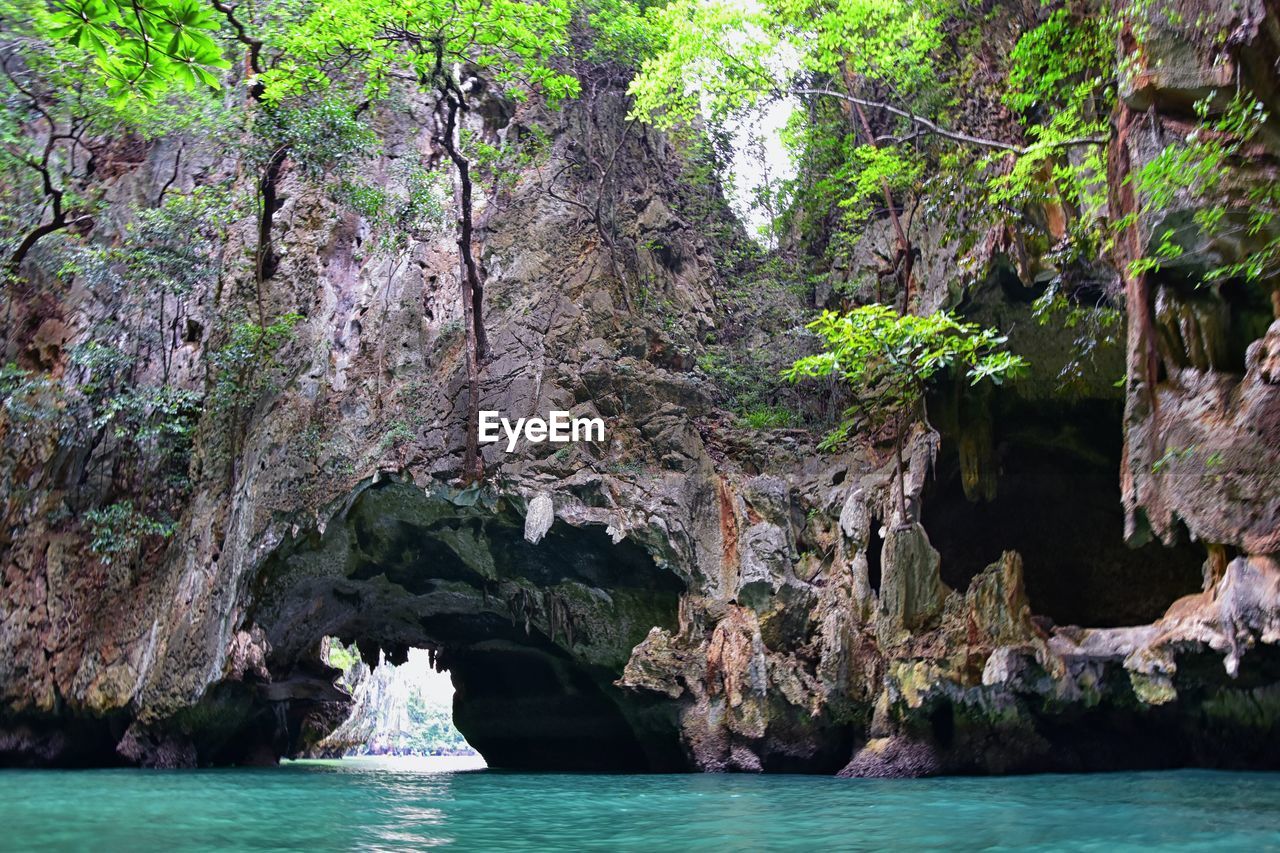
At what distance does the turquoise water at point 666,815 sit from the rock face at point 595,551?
1.43 m

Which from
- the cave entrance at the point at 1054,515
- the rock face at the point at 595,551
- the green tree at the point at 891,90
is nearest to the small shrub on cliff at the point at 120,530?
the rock face at the point at 595,551

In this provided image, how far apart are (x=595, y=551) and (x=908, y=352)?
16.9 ft

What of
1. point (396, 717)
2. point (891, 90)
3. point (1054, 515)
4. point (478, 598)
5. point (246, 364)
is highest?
point (891, 90)

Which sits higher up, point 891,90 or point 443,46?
point 891,90

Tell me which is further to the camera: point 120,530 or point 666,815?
point 120,530

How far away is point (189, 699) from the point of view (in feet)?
37.6

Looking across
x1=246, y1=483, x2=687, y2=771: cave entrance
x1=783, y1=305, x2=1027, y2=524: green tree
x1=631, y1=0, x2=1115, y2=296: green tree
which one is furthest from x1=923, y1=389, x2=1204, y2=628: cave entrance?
x1=246, y1=483, x2=687, y2=771: cave entrance

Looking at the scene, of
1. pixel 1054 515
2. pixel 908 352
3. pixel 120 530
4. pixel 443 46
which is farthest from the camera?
pixel 1054 515

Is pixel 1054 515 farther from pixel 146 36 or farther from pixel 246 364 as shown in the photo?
pixel 146 36

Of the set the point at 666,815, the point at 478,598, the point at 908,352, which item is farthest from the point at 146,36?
the point at 478,598

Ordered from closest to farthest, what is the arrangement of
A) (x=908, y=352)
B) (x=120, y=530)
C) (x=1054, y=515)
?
(x=908, y=352) → (x=120, y=530) → (x=1054, y=515)

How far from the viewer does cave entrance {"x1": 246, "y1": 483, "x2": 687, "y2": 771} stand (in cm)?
1221

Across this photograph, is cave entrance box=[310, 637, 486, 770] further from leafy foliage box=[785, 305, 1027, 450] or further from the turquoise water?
leafy foliage box=[785, 305, 1027, 450]

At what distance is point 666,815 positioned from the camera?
600cm
